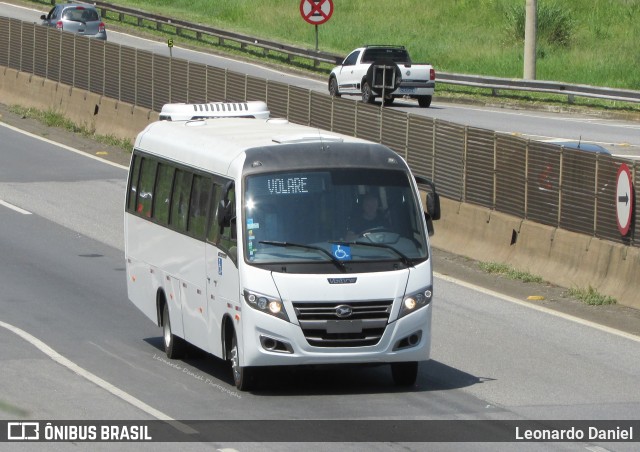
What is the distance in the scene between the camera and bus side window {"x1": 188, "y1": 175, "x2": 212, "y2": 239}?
46.8 ft

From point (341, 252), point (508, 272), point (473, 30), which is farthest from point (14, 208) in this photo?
point (473, 30)

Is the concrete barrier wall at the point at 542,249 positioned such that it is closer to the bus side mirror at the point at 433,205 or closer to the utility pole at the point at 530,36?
the bus side mirror at the point at 433,205

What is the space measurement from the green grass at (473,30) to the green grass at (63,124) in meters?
20.7

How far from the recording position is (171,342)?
15.1 meters

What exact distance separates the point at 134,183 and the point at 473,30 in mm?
46134

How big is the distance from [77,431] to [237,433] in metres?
1.24

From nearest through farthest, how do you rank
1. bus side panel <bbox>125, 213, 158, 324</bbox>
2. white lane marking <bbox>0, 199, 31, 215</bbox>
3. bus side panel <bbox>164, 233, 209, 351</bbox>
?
bus side panel <bbox>164, 233, 209, 351</bbox> → bus side panel <bbox>125, 213, 158, 324</bbox> → white lane marking <bbox>0, 199, 31, 215</bbox>

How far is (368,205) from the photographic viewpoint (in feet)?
44.0

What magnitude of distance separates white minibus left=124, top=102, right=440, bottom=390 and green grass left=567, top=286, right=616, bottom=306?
4.98 metres

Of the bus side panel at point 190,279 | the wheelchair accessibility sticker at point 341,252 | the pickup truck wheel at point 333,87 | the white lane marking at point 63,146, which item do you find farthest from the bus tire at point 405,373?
the pickup truck wheel at point 333,87

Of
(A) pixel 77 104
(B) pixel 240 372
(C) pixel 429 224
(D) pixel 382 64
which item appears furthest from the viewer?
(D) pixel 382 64

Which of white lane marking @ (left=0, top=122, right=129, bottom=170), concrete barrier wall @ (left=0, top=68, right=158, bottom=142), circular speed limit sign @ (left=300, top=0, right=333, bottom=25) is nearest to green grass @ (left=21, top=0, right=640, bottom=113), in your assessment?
circular speed limit sign @ (left=300, top=0, right=333, bottom=25)

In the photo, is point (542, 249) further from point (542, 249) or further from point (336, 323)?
point (336, 323)

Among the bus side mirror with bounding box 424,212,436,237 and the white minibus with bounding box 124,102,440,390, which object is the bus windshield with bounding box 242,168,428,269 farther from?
the bus side mirror with bounding box 424,212,436,237
